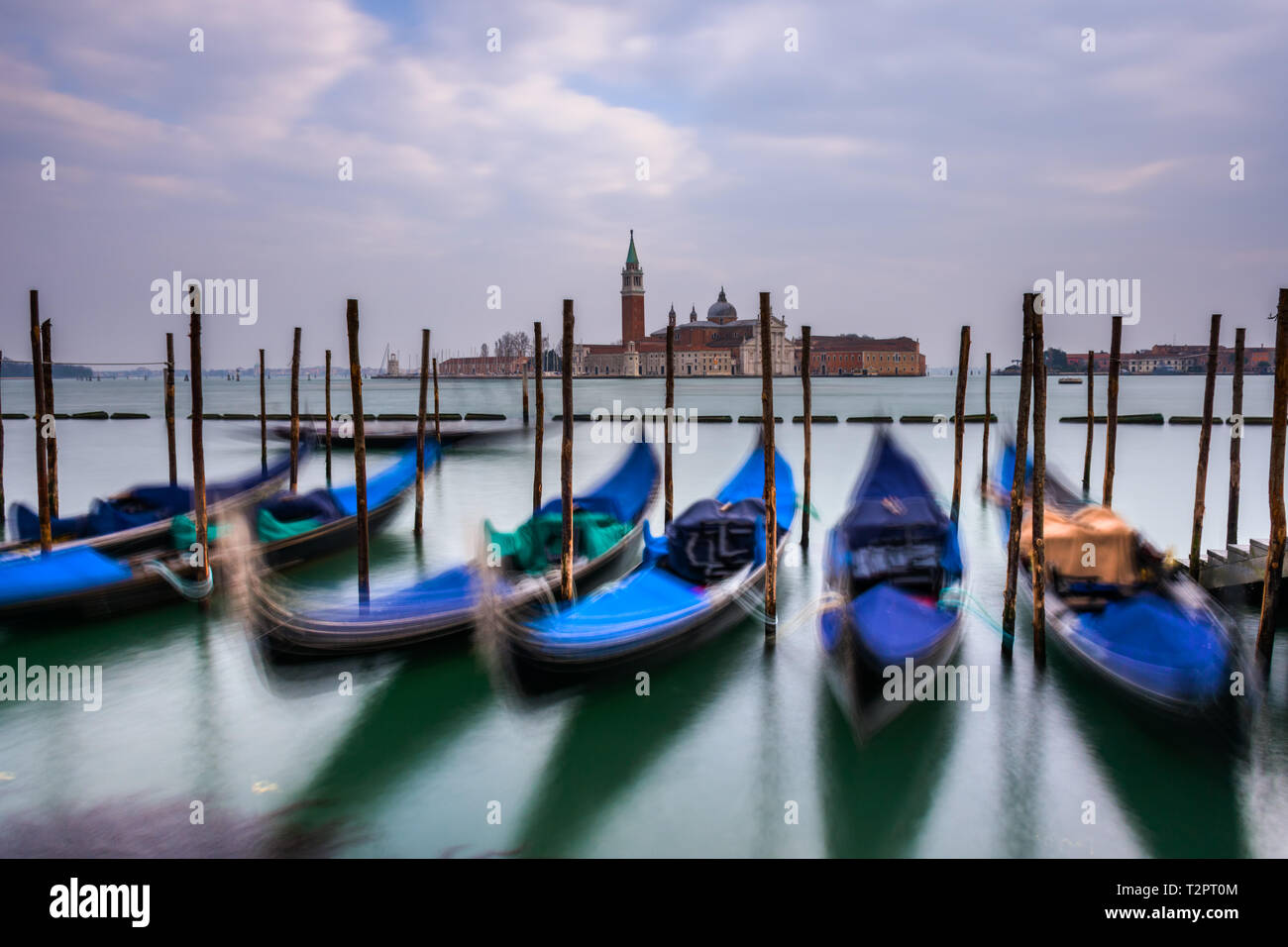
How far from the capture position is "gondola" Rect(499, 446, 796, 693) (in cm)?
404

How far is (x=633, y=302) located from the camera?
82.5m

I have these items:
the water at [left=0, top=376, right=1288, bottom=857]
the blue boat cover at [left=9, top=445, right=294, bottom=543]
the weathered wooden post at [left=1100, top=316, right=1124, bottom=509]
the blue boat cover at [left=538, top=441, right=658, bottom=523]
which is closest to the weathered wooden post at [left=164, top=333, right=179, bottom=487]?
the blue boat cover at [left=9, top=445, right=294, bottom=543]

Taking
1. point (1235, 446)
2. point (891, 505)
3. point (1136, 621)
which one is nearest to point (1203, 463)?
point (1235, 446)

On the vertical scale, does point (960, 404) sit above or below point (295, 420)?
above

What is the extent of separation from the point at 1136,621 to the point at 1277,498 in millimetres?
1067

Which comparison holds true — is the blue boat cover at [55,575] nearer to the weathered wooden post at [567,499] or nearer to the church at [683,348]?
the weathered wooden post at [567,499]

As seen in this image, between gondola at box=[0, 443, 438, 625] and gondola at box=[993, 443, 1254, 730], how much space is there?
4584 mm

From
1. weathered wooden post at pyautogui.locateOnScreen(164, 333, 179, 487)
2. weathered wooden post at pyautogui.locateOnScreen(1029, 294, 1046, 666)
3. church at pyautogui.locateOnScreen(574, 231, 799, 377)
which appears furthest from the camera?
church at pyautogui.locateOnScreen(574, 231, 799, 377)

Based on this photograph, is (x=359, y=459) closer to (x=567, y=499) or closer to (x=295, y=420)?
(x=567, y=499)

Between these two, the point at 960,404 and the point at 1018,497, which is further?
the point at 960,404

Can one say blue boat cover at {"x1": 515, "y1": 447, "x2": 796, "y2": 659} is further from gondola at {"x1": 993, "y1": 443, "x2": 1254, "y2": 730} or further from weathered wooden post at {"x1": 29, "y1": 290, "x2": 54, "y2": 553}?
weathered wooden post at {"x1": 29, "y1": 290, "x2": 54, "y2": 553}

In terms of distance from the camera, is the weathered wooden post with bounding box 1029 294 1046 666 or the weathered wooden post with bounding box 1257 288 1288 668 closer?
the weathered wooden post with bounding box 1257 288 1288 668

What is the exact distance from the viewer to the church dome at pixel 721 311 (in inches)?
3406

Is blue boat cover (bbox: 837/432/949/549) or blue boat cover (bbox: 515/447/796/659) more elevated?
blue boat cover (bbox: 837/432/949/549)
